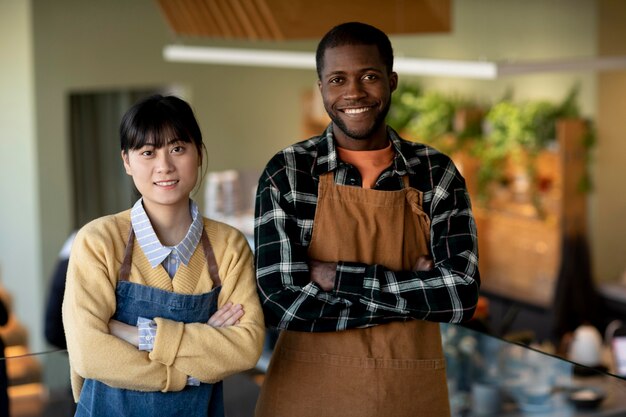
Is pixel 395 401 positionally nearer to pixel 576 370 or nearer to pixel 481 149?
pixel 576 370

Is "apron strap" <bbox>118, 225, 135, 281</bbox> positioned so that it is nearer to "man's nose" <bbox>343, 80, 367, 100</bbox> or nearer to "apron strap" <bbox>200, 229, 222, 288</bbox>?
"apron strap" <bbox>200, 229, 222, 288</bbox>

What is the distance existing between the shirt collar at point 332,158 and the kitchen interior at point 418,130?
4.23m

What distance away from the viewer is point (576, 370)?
263cm

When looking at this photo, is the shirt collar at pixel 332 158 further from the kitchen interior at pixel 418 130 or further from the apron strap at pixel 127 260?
the kitchen interior at pixel 418 130

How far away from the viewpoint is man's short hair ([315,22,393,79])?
1.79m

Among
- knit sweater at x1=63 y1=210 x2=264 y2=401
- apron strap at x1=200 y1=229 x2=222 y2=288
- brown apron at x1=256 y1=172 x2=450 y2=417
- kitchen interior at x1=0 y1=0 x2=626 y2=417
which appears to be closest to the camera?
knit sweater at x1=63 y1=210 x2=264 y2=401

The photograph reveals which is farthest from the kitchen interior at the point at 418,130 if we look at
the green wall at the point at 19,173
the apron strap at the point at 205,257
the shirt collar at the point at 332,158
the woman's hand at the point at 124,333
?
the woman's hand at the point at 124,333

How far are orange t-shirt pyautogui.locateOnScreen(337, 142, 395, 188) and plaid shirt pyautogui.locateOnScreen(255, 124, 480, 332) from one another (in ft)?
0.05

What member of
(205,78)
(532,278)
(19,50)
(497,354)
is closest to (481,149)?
(532,278)

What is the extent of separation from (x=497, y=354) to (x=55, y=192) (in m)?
5.34

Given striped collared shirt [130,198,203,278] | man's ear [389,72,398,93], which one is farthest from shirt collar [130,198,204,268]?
man's ear [389,72,398,93]

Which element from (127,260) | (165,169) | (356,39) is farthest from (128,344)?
(356,39)

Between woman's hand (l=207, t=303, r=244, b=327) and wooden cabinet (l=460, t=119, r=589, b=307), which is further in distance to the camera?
wooden cabinet (l=460, t=119, r=589, b=307)

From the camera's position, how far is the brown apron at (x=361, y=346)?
1857 mm
